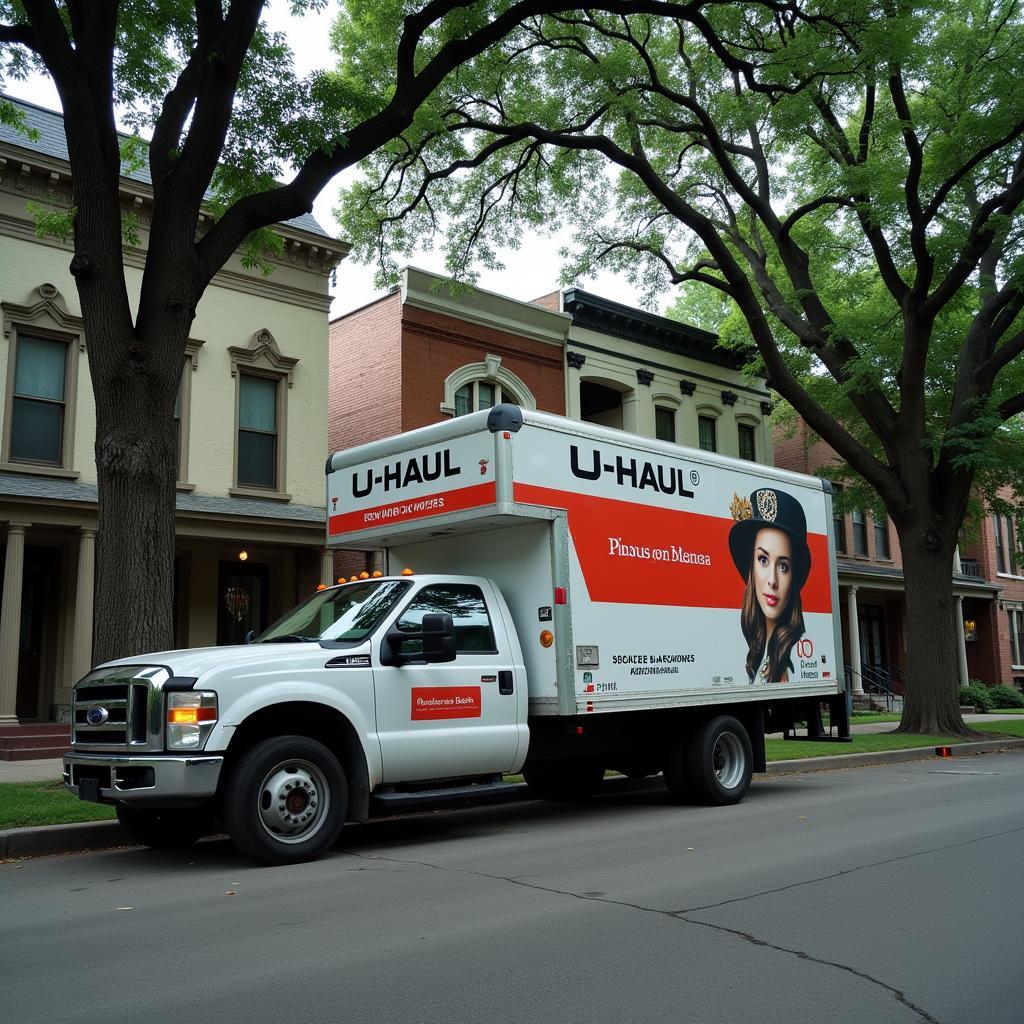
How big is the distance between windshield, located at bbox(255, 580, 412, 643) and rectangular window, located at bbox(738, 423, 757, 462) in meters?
21.1

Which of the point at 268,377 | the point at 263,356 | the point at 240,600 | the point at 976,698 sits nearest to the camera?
the point at 263,356

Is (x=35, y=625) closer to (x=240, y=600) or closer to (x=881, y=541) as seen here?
(x=240, y=600)

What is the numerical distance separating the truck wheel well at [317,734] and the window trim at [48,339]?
32.6 ft

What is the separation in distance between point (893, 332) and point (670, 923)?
18702mm

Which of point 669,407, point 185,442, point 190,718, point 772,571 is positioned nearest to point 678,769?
point 772,571

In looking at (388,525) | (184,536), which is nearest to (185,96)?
(388,525)

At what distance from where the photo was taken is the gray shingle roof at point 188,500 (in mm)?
15431

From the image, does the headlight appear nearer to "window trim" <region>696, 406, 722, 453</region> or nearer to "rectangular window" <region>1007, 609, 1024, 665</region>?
"window trim" <region>696, 406, 722, 453</region>

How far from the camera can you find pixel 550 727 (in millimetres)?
9641

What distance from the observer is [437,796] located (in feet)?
27.4

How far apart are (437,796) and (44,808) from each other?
11.8 feet

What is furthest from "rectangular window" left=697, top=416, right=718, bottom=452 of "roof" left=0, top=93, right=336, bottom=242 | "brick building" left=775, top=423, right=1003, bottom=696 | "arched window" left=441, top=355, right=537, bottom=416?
"roof" left=0, top=93, right=336, bottom=242

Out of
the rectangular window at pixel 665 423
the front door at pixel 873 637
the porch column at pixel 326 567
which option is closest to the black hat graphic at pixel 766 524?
the porch column at pixel 326 567

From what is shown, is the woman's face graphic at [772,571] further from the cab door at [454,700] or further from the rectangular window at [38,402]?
the rectangular window at [38,402]
